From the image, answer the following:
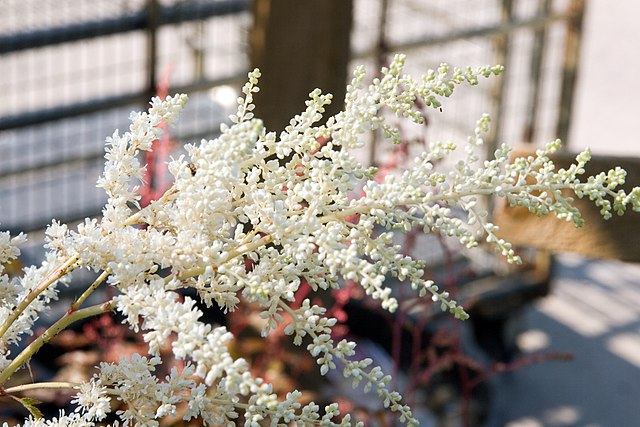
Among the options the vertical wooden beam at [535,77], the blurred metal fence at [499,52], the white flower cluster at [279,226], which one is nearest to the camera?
the white flower cluster at [279,226]

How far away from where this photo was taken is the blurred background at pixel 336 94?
2283mm

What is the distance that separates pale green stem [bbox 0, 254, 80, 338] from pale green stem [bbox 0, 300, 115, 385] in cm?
2

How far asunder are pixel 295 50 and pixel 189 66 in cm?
178

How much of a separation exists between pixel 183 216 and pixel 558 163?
0.60 m

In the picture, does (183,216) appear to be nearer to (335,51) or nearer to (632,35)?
(335,51)

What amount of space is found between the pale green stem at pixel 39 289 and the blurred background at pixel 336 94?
1.20m

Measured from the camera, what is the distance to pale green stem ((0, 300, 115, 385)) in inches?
27.7

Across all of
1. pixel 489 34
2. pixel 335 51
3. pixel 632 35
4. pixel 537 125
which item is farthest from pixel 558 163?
pixel 632 35

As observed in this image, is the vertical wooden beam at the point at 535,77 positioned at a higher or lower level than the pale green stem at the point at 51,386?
lower

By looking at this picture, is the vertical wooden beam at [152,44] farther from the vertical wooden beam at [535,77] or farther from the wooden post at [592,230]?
the wooden post at [592,230]

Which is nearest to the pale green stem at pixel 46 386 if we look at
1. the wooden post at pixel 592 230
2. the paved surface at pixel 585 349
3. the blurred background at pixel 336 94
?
the wooden post at pixel 592 230

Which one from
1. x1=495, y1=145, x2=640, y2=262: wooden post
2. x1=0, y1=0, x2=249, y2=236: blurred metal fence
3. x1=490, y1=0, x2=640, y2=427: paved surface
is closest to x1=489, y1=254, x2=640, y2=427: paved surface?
x1=490, y1=0, x2=640, y2=427: paved surface

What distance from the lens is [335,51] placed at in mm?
2277

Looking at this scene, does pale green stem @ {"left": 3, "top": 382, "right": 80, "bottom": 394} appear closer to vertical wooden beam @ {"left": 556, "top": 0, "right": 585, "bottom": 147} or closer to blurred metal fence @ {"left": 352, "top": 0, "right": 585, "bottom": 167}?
blurred metal fence @ {"left": 352, "top": 0, "right": 585, "bottom": 167}
